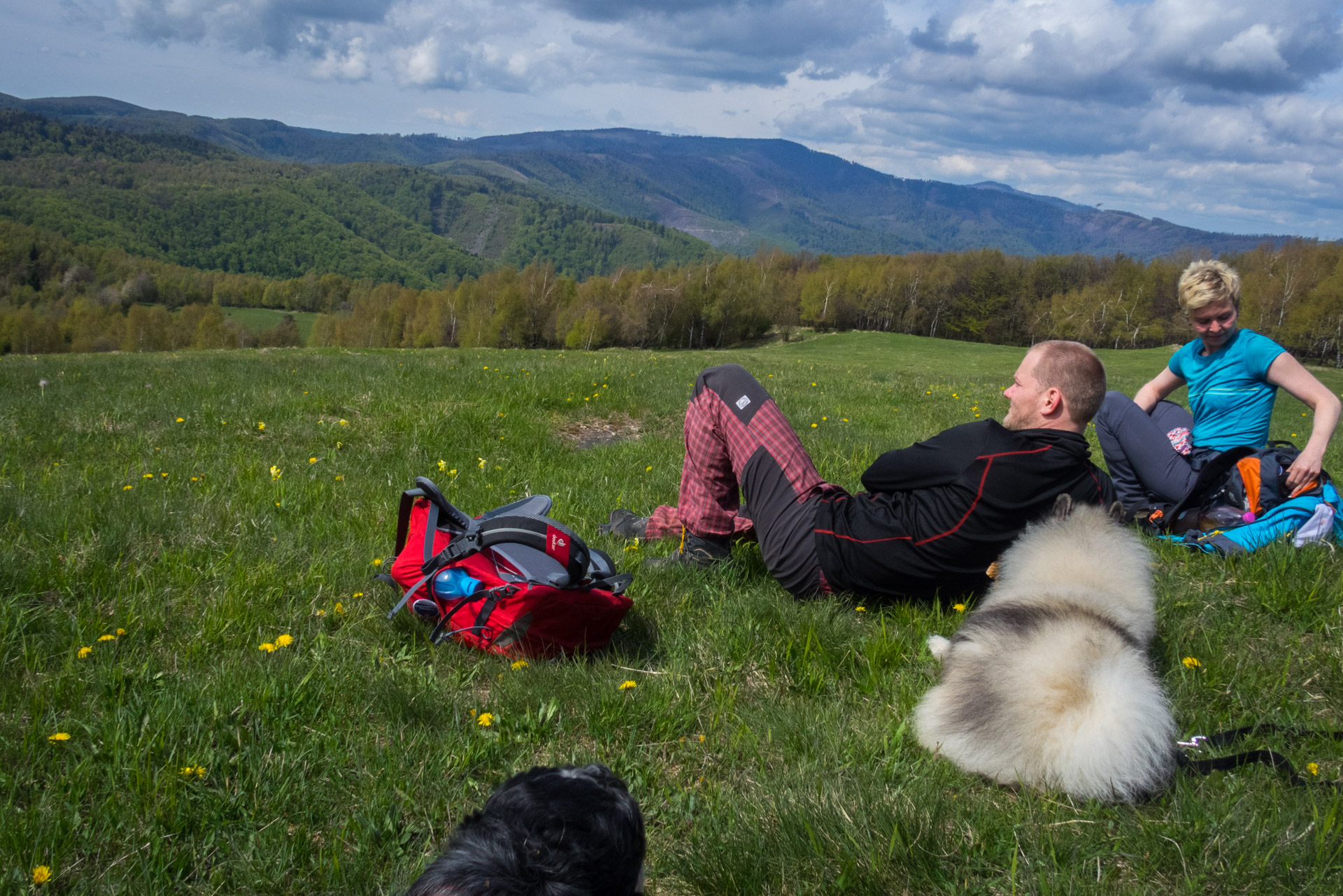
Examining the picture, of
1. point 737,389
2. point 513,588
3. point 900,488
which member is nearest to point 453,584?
point 513,588

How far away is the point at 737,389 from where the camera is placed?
4746mm

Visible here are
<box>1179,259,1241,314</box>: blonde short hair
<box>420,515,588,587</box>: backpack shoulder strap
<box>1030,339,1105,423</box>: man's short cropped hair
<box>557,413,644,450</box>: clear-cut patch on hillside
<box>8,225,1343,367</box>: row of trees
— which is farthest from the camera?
<box>8,225,1343,367</box>: row of trees

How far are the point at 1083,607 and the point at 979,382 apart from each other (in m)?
16.2

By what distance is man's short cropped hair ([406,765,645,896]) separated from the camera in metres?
1.23

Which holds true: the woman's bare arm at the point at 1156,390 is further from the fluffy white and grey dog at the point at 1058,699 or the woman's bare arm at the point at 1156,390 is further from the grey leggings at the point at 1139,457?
the fluffy white and grey dog at the point at 1058,699

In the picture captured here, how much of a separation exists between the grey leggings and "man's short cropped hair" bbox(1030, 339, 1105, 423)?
2676 mm

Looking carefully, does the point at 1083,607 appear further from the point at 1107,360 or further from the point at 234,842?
the point at 1107,360

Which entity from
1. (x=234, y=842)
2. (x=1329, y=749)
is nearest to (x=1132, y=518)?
(x=1329, y=749)

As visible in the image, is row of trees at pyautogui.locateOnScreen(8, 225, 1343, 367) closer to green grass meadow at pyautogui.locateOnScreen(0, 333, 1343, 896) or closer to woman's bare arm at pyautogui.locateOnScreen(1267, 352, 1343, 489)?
woman's bare arm at pyautogui.locateOnScreen(1267, 352, 1343, 489)

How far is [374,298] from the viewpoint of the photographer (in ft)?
465

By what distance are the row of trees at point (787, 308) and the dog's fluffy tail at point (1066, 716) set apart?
85.6 m

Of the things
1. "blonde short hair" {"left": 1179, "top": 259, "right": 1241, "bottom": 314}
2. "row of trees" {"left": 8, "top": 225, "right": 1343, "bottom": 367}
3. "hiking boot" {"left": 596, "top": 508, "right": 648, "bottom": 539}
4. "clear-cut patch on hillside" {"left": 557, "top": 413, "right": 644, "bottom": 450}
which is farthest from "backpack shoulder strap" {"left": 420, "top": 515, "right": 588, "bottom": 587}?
"row of trees" {"left": 8, "top": 225, "right": 1343, "bottom": 367}

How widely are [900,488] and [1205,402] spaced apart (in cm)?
423

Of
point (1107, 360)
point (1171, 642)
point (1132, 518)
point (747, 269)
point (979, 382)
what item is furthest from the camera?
point (747, 269)
